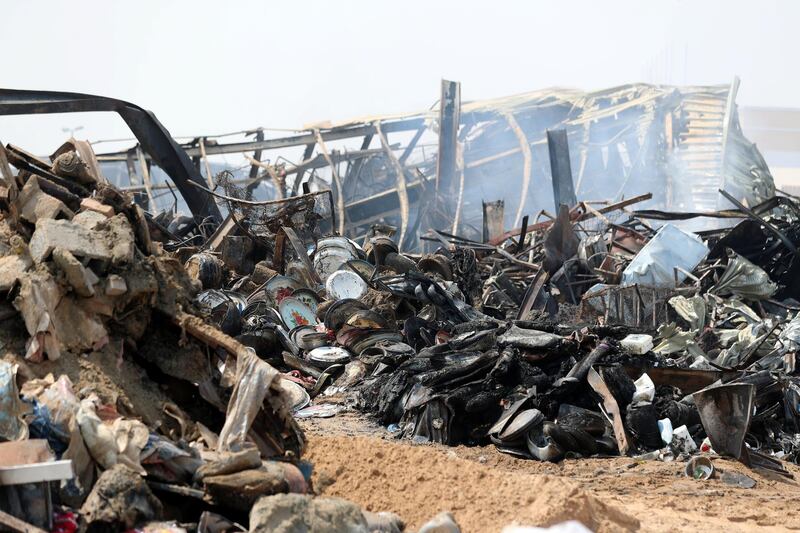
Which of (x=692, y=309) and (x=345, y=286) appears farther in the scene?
(x=345, y=286)

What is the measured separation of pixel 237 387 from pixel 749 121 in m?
43.0

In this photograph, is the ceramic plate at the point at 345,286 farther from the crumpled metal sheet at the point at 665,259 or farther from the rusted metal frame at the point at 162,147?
the crumpled metal sheet at the point at 665,259

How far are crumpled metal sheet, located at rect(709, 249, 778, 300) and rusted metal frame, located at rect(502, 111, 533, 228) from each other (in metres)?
10.6

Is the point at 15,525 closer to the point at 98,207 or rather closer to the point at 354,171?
the point at 98,207

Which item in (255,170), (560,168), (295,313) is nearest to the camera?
(295,313)

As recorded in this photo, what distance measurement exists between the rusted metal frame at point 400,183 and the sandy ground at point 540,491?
46.1ft

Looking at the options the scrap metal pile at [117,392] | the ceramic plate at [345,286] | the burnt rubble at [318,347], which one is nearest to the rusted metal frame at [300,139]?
the burnt rubble at [318,347]

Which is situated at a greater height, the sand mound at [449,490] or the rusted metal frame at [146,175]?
the rusted metal frame at [146,175]

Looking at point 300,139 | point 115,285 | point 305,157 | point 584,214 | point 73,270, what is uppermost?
point 300,139

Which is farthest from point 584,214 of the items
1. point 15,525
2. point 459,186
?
point 15,525

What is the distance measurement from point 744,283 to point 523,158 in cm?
1269

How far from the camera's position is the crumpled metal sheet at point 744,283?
1284 centimetres

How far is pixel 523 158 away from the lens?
25.1 m

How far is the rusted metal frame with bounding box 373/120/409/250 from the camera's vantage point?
22.0 metres
